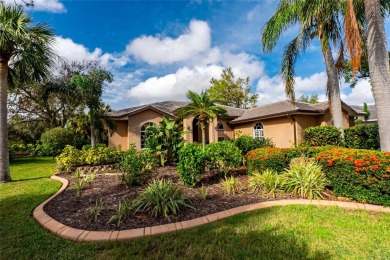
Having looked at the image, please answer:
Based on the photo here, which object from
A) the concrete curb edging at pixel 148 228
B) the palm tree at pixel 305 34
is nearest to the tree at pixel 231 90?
the palm tree at pixel 305 34

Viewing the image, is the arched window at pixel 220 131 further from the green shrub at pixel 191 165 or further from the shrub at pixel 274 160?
the green shrub at pixel 191 165

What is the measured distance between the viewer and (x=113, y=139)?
58.3 feet

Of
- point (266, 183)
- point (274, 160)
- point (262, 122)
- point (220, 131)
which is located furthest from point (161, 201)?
point (220, 131)

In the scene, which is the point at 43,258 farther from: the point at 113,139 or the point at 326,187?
the point at 113,139

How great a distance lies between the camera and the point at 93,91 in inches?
639

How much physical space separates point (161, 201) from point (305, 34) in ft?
42.0

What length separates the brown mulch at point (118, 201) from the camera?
14.3 feet

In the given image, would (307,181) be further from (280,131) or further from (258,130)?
(258,130)

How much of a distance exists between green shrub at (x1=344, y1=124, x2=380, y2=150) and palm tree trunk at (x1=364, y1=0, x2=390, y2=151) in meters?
5.09

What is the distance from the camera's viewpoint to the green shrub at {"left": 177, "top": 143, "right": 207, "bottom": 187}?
668 centimetres

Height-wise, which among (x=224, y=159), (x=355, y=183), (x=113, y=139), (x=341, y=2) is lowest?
(x=355, y=183)

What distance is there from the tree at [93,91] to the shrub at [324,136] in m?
16.0

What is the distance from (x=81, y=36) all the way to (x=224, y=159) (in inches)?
482

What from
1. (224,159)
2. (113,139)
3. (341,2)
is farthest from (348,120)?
(113,139)
